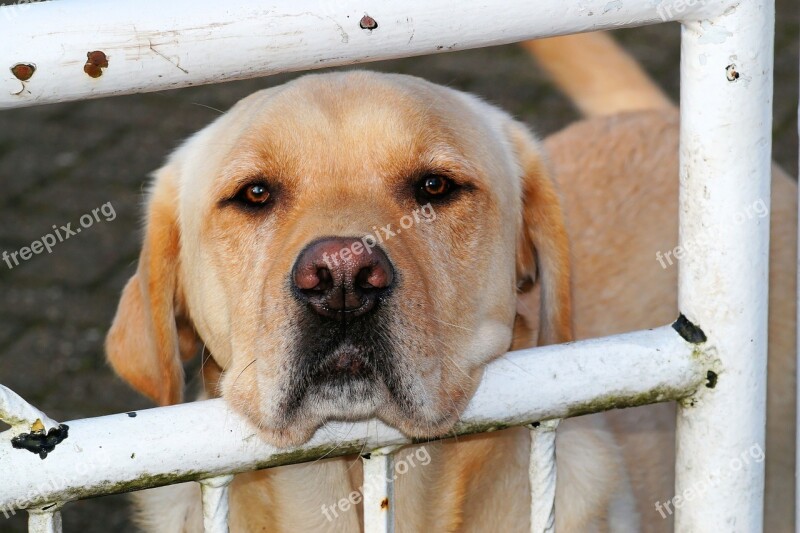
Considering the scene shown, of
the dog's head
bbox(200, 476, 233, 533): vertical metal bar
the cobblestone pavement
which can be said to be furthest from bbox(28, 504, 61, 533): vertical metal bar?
the cobblestone pavement

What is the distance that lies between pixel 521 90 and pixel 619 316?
395 cm

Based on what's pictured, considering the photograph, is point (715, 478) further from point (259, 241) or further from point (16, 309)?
point (16, 309)

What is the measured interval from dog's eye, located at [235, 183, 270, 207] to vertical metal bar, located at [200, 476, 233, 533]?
3.24 feet

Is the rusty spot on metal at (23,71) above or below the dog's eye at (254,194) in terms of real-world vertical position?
below

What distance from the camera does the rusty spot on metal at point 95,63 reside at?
54.3 inches

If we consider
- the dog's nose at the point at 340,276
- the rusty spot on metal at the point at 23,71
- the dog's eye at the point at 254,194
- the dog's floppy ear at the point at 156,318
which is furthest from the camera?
the dog's floppy ear at the point at 156,318

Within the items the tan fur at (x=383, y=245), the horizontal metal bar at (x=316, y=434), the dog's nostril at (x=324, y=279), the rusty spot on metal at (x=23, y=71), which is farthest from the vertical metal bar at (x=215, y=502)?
the rusty spot on metal at (x=23, y=71)

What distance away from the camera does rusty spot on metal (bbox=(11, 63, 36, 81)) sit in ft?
4.43

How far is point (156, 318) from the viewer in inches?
105

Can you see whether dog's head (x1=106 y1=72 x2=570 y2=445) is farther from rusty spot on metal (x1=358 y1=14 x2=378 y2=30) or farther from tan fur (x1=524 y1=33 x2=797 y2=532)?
tan fur (x1=524 y1=33 x2=797 y2=532)

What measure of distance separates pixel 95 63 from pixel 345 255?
24.9 inches

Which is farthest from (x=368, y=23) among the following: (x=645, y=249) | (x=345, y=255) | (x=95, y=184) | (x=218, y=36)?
(x=95, y=184)

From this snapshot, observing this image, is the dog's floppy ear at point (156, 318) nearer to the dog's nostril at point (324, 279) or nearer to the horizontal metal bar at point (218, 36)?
the dog's nostril at point (324, 279)

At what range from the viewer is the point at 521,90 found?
23.7 feet
